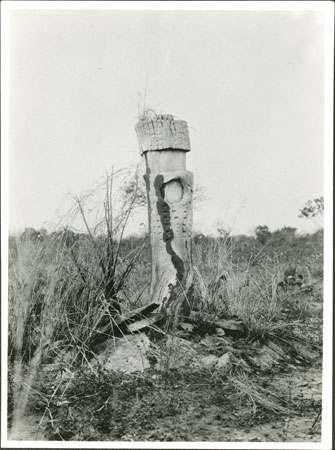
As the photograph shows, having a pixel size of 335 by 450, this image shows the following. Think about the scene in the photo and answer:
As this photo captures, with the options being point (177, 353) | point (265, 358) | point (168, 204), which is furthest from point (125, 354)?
point (168, 204)

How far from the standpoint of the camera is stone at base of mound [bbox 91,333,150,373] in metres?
3.66

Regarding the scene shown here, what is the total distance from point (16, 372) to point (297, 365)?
2064 mm

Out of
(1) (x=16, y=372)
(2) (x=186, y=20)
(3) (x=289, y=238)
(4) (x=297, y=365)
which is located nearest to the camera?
(1) (x=16, y=372)

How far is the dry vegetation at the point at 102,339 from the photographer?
3373 mm


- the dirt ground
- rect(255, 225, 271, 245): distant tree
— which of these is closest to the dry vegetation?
the dirt ground

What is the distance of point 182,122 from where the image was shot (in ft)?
13.8

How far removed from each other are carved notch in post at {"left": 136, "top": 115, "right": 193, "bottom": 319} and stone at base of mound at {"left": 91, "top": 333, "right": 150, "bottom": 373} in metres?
0.42

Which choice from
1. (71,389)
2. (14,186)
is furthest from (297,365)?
(14,186)

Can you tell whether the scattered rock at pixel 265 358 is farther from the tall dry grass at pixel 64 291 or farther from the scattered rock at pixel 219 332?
the tall dry grass at pixel 64 291

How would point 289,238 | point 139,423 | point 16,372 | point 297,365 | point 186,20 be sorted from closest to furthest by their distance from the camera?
point 139,423
point 16,372
point 186,20
point 297,365
point 289,238

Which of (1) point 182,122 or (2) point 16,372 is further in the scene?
(1) point 182,122

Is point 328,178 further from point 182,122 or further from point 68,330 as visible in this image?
point 68,330

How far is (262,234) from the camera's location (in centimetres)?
812

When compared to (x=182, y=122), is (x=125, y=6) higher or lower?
higher
